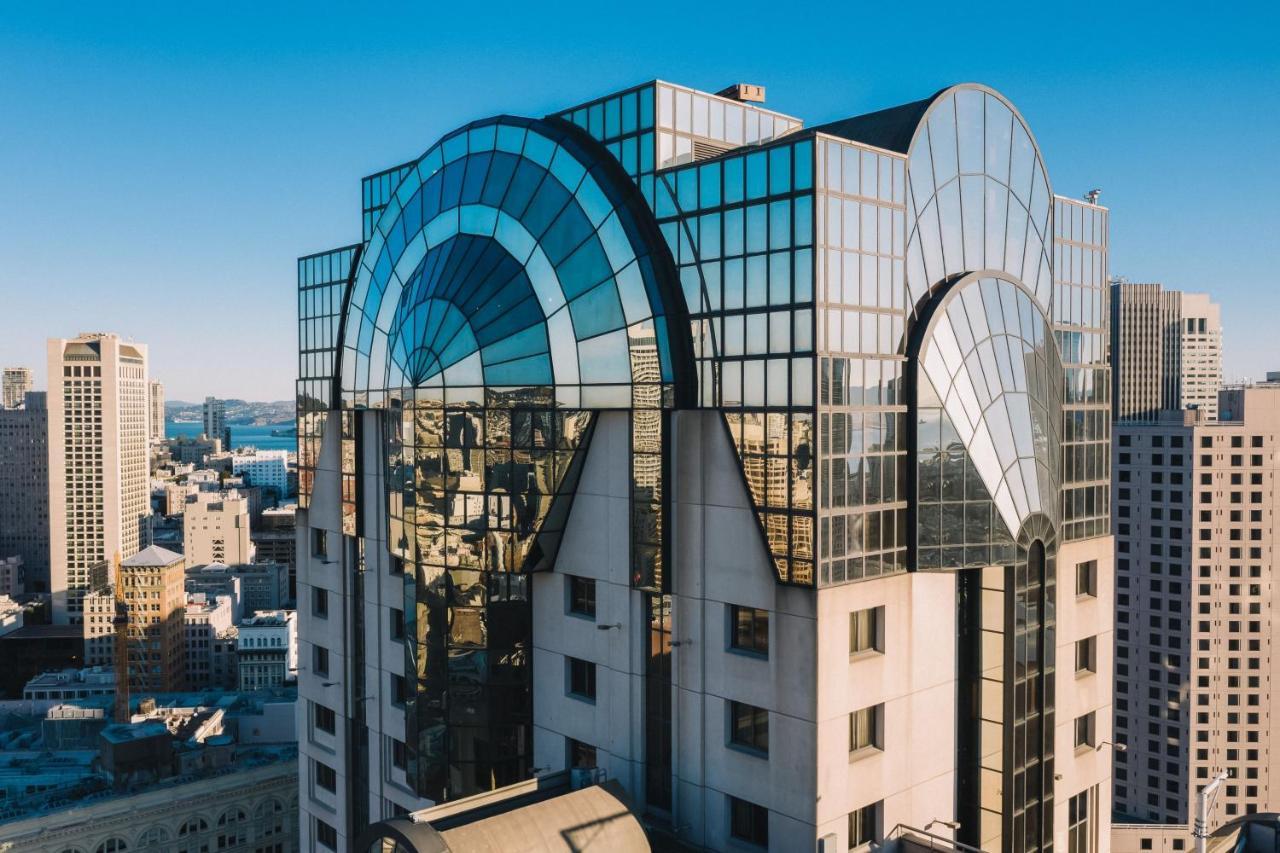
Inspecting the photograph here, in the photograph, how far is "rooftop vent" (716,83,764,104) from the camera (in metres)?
31.9

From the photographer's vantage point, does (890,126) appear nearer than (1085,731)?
Yes

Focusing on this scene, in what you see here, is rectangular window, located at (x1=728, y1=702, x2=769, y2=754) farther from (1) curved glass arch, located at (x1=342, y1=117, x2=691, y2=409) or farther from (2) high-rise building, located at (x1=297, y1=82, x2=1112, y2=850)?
(1) curved glass arch, located at (x1=342, y1=117, x2=691, y2=409)

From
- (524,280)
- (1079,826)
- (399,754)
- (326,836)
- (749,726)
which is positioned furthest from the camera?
(326,836)

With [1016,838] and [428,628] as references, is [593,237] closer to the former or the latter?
[428,628]

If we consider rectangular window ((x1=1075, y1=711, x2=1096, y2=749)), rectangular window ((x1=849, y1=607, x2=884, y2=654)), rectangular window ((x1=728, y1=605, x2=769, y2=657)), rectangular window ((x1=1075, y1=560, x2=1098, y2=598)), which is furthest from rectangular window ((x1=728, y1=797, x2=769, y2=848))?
rectangular window ((x1=1075, y1=560, x2=1098, y2=598))

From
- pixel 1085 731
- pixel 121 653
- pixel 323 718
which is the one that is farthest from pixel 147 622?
pixel 1085 731

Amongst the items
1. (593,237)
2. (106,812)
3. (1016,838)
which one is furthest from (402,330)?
(106,812)

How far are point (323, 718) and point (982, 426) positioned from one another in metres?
30.6

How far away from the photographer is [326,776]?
143 ft

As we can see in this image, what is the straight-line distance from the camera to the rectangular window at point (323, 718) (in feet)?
142

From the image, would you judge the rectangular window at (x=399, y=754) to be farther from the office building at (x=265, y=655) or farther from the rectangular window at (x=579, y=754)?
the office building at (x=265, y=655)

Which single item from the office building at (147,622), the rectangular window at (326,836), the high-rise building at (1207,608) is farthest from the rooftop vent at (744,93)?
the office building at (147,622)

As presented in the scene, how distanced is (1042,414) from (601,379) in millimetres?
13207

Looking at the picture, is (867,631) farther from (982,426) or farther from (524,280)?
(524,280)
